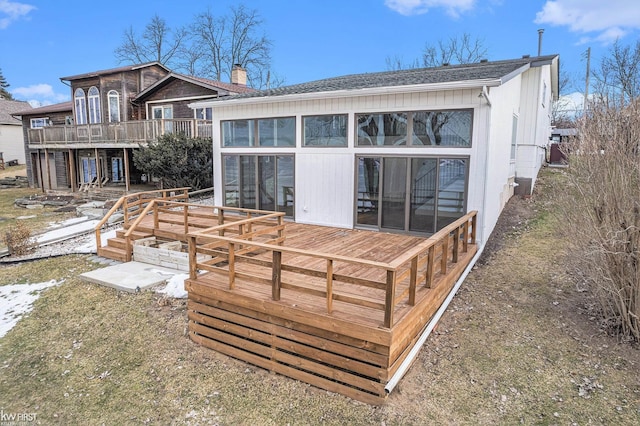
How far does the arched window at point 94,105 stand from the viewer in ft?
66.3

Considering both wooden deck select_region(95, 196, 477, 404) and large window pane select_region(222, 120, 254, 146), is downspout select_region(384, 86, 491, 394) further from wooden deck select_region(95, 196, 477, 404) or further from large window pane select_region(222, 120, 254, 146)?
large window pane select_region(222, 120, 254, 146)

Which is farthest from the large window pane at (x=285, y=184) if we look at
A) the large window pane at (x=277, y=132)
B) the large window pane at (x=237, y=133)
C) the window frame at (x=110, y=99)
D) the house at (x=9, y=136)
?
the house at (x=9, y=136)

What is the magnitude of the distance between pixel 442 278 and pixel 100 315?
5.17 m

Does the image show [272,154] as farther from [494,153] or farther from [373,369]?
[373,369]

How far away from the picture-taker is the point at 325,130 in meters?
8.74

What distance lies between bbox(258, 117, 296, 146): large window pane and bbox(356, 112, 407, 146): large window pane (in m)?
1.72

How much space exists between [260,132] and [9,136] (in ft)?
112

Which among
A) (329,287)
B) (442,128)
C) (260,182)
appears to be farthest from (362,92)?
(329,287)

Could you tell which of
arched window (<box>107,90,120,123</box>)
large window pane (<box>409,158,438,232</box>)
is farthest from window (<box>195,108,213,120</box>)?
large window pane (<box>409,158,438,232</box>)

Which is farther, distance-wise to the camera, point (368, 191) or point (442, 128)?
point (368, 191)

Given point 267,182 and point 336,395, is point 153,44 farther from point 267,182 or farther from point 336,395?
point 336,395

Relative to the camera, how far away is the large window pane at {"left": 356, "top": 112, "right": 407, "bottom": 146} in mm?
7750

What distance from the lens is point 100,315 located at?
6.23 metres

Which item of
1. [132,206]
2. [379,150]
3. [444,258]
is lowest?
[444,258]
